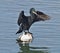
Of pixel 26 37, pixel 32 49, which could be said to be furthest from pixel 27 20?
pixel 32 49

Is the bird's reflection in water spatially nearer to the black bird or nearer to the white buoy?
the white buoy

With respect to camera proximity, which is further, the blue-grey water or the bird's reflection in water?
the blue-grey water

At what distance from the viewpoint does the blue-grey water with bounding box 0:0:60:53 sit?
15.0 m

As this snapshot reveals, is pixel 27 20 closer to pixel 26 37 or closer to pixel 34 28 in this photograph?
pixel 26 37

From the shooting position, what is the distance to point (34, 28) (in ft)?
56.6

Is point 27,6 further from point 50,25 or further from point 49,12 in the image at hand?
point 50,25

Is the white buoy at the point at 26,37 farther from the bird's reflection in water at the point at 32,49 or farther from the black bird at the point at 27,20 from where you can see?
the bird's reflection in water at the point at 32,49

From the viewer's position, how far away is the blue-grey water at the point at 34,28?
15.0 m

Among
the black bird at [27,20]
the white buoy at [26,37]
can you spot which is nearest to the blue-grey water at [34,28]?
the white buoy at [26,37]

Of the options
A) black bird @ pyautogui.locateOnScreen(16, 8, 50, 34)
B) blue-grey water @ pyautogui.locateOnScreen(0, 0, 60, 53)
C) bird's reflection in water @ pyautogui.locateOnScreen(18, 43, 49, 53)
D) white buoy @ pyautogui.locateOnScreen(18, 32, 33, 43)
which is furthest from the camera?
black bird @ pyautogui.locateOnScreen(16, 8, 50, 34)

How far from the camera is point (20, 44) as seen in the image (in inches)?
621

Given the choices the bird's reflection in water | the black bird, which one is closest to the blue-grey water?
the bird's reflection in water

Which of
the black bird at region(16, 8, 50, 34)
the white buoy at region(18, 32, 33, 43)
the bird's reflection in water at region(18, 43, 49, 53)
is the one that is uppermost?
the black bird at region(16, 8, 50, 34)

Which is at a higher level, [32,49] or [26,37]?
[26,37]
